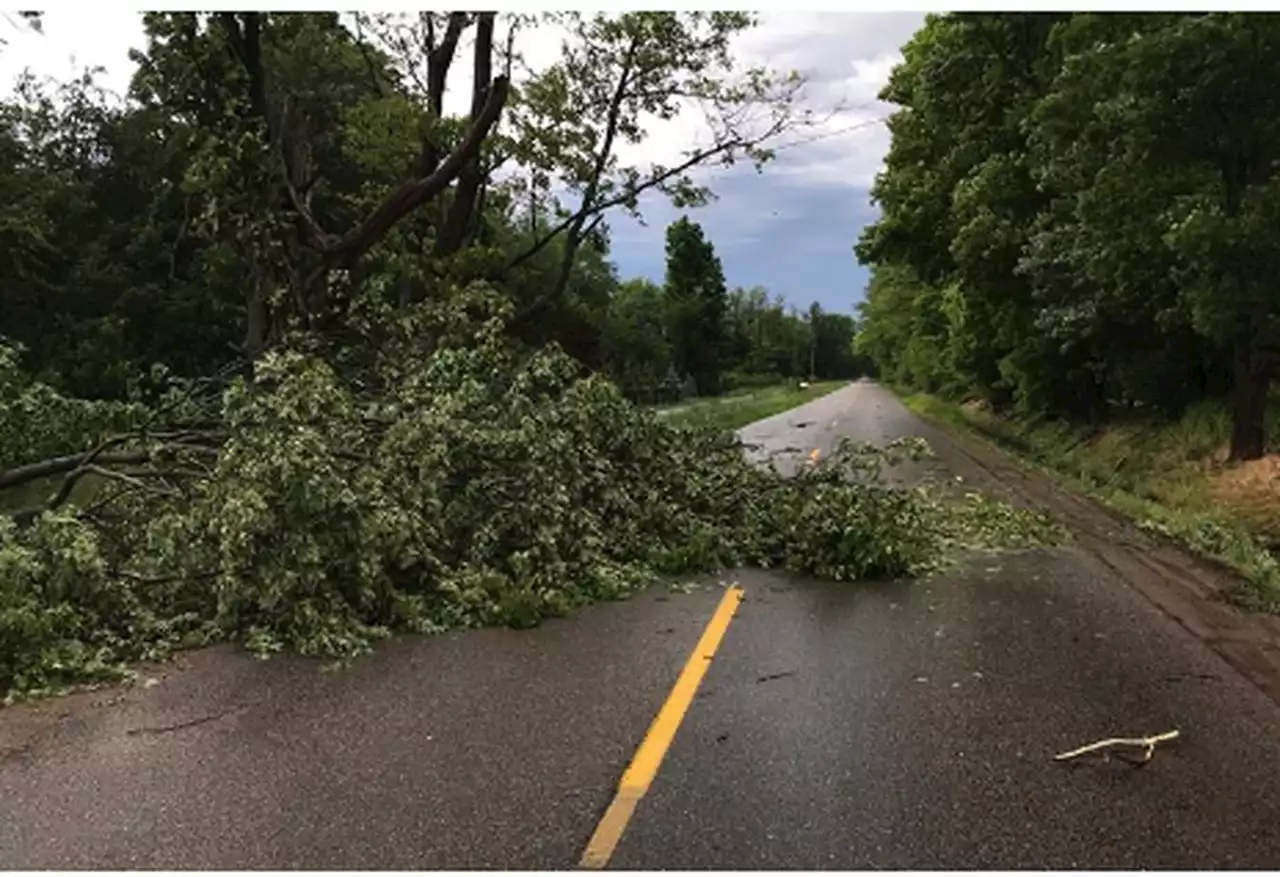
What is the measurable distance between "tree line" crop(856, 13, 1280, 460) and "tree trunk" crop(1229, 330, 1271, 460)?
28 mm

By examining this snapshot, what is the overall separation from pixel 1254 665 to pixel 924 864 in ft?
11.0

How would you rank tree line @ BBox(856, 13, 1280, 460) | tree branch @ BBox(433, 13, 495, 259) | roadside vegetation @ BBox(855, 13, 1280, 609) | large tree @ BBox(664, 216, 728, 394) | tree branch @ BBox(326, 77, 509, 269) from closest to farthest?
roadside vegetation @ BBox(855, 13, 1280, 609), tree line @ BBox(856, 13, 1280, 460), tree branch @ BBox(326, 77, 509, 269), tree branch @ BBox(433, 13, 495, 259), large tree @ BBox(664, 216, 728, 394)

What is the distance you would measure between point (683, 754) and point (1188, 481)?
510 inches

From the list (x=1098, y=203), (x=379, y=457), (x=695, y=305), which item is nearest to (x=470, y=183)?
(x=1098, y=203)

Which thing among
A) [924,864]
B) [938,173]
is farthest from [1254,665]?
[938,173]

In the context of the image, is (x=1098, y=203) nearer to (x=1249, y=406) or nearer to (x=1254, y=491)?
(x=1249, y=406)

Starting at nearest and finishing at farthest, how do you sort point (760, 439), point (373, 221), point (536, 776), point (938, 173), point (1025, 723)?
point (536, 776) < point (1025, 723) < point (373, 221) < point (760, 439) < point (938, 173)

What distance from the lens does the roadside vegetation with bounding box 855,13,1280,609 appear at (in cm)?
1193

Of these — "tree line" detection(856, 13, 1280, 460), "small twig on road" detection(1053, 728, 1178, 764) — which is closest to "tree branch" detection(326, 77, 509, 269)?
"tree line" detection(856, 13, 1280, 460)

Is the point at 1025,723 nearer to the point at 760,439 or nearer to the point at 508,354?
the point at 508,354

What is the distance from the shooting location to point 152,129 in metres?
34.4

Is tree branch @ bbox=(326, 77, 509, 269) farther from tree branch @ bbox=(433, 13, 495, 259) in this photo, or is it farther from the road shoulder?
the road shoulder

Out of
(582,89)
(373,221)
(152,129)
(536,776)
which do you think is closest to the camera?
(536,776)

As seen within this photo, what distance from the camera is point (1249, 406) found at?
15.0 meters
